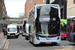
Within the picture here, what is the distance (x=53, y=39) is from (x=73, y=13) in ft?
84.6

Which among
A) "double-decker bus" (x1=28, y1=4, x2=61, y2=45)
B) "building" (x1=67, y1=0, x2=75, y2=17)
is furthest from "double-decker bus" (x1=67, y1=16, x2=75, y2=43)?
"building" (x1=67, y1=0, x2=75, y2=17)

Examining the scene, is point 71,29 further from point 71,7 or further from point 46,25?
point 71,7

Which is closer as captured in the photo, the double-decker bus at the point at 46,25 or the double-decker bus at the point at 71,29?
the double-decker bus at the point at 46,25

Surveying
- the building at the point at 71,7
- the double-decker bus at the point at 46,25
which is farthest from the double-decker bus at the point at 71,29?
the building at the point at 71,7

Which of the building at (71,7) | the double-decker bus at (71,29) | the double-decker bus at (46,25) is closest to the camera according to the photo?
the double-decker bus at (46,25)

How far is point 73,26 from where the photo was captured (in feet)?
63.2

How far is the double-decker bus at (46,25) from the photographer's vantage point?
17109mm

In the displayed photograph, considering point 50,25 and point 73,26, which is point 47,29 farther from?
point 73,26

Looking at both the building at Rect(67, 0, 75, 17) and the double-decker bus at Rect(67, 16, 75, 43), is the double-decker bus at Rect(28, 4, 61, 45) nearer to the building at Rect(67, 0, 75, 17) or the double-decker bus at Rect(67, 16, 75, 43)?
the double-decker bus at Rect(67, 16, 75, 43)

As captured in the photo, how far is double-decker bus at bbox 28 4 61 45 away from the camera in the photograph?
674 inches

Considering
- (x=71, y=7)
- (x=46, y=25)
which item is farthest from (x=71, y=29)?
(x=71, y=7)

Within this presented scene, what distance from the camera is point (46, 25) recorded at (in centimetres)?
1731

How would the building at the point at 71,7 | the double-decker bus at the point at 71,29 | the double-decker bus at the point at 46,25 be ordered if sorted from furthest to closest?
the building at the point at 71,7
the double-decker bus at the point at 71,29
the double-decker bus at the point at 46,25

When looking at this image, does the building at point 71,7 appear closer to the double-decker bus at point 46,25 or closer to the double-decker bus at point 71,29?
the double-decker bus at point 71,29
